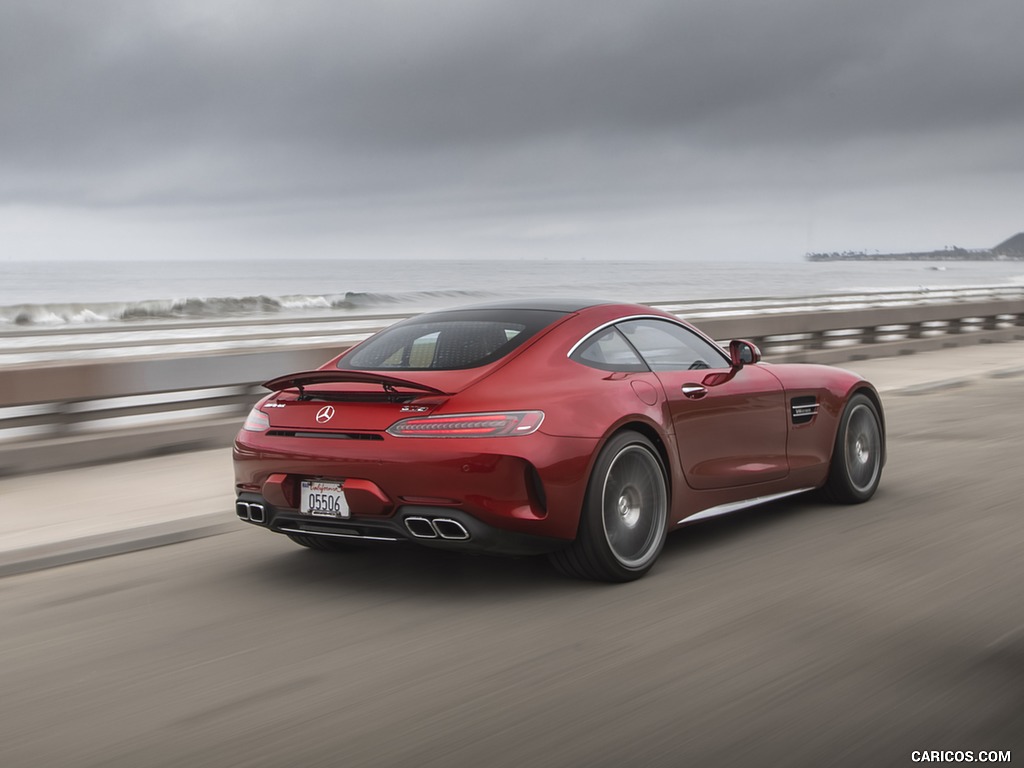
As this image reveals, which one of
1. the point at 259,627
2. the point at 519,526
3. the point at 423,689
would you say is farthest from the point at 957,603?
the point at 259,627

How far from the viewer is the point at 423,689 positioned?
431cm

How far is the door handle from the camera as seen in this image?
6.35 meters

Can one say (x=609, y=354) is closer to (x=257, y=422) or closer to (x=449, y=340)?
(x=449, y=340)

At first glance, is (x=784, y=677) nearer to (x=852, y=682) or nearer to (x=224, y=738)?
(x=852, y=682)

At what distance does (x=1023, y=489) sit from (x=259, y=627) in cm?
544

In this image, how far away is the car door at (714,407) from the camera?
20.7 ft

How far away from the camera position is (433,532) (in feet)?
17.6

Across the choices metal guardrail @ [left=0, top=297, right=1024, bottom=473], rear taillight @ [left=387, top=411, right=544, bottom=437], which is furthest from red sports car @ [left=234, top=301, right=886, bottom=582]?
metal guardrail @ [left=0, top=297, right=1024, bottom=473]

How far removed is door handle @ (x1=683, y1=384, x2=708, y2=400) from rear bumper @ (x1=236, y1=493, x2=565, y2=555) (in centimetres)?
126

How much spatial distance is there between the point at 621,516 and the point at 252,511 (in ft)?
5.77

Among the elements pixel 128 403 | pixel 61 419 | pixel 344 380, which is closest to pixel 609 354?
pixel 344 380

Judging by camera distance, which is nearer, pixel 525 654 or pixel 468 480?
pixel 525 654

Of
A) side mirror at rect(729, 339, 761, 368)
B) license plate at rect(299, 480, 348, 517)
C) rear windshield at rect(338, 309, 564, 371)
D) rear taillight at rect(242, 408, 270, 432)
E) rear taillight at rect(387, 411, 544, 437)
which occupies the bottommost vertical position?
license plate at rect(299, 480, 348, 517)

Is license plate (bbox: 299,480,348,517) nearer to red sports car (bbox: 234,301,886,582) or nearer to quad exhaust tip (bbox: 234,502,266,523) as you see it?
red sports car (bbox: 234,301,886,582)
